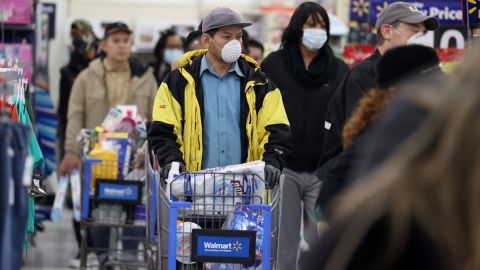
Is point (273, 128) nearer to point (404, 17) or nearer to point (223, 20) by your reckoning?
point (223, 20)

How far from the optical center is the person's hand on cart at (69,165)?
9625 millimetres

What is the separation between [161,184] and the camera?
587 centimetres

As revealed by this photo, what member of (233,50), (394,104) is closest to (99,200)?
(233,50)

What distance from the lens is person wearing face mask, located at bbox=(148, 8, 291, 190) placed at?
6129mm

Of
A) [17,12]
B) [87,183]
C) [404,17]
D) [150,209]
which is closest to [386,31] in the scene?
[404,17]

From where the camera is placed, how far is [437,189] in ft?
6.30

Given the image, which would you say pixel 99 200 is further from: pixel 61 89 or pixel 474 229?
pixel 474 229

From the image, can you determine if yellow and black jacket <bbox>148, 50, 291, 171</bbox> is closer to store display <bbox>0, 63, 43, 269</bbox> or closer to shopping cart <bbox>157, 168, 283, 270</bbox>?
shopping cart <bbox>157, 168, 283, 270</bbox>

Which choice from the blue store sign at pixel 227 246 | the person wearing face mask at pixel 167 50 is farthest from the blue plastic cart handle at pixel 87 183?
the person wearing face mask at pixel 167 50

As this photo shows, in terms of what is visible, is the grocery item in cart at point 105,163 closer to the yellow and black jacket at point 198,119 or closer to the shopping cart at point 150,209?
the shopping cart at point 150,209

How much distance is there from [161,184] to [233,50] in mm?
901

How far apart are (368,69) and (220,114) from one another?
851mm

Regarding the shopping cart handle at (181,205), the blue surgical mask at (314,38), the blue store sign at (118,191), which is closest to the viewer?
the shopping cart handle at (181,205)

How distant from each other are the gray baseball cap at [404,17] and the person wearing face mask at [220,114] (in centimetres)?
78
